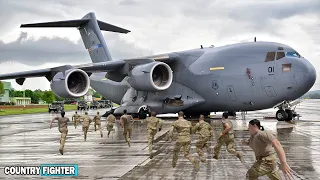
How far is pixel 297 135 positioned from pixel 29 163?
10751 mm

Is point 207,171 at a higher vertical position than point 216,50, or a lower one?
lower

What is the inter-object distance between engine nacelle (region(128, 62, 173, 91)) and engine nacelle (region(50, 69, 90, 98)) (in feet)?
10.5

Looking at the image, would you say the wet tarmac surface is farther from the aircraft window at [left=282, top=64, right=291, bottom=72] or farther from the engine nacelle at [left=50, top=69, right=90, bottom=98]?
the engine nacelle at [left=50, top=69, right=90, bottom=98]

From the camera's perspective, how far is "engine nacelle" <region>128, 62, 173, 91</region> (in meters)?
25.1

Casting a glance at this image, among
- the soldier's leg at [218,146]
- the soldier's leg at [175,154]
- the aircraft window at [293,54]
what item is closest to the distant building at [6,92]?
the aircraft window at [293,54]

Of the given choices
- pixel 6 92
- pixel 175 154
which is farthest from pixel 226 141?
pixel 6 92

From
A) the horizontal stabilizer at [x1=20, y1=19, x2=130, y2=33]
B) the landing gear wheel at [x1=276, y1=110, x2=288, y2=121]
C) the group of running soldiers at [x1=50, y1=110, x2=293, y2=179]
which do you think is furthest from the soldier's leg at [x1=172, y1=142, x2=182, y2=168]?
the horizontal stabilizer at [x1=20, y1=19, x2=130, y2=33]

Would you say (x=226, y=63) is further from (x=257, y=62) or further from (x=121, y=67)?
(x=121, y=67)

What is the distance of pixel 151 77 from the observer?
25.0 m

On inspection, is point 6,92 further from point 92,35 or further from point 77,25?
point 92,35

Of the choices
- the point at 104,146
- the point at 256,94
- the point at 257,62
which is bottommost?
the point at 104,146

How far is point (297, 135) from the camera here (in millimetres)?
17094

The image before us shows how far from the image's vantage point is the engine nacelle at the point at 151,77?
25141 mm

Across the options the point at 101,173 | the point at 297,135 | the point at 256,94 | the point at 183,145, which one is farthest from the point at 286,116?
the point at 101,173
